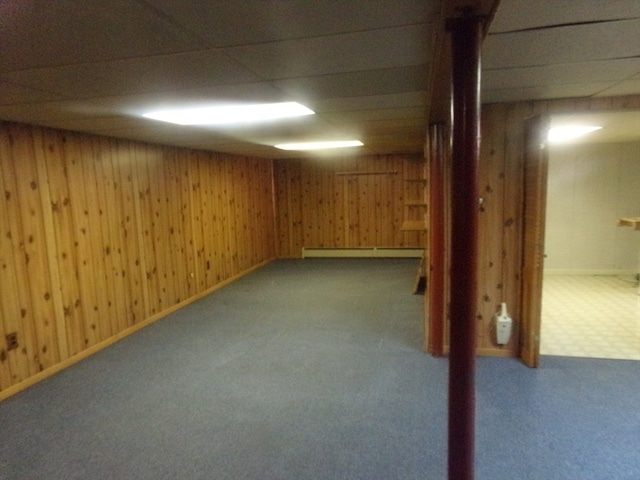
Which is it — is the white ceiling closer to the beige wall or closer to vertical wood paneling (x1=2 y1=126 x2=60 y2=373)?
vertical wood paneling (x1=2 y1=126 x2=60 y2=373)

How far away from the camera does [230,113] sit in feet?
9.46

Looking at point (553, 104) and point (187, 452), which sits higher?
point (553, 104)

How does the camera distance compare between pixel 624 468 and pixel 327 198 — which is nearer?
pixel 624 468

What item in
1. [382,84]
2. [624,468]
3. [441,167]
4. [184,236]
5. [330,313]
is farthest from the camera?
[184,236]

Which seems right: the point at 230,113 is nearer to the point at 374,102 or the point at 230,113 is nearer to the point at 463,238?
the point at 374,102

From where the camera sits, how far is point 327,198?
26.3 feet

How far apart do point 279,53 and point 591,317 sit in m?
4.23

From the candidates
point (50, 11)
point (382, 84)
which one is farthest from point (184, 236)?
point (50, 11)

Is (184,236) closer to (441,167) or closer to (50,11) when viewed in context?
(441,167)

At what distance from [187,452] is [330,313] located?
8.28 ft

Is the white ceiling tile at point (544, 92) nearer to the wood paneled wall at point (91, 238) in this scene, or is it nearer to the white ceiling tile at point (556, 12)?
the white ceiling tile at point (556, 12)

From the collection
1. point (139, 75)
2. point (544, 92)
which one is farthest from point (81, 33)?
point (544, 92)

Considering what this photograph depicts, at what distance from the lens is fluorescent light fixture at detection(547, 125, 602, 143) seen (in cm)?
428

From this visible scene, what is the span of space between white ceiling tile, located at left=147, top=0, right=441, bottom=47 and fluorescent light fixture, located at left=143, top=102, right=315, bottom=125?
1179 mm
